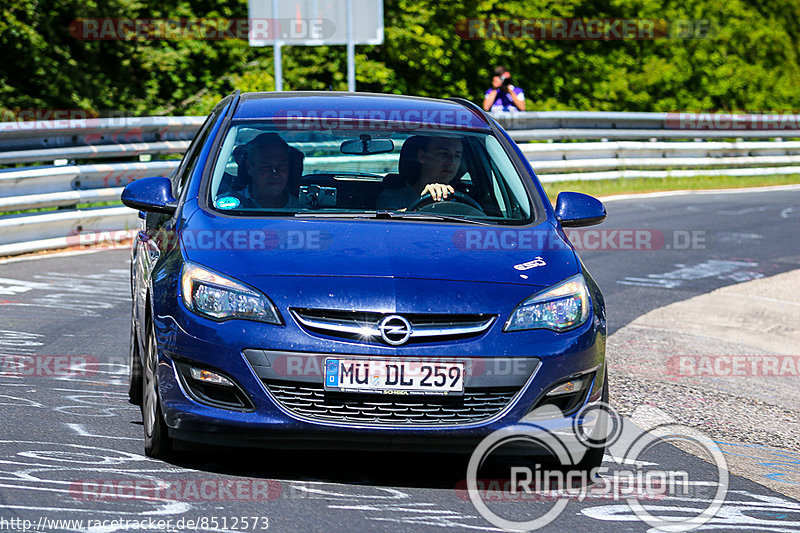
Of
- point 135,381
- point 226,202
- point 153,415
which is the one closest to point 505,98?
point 135,381

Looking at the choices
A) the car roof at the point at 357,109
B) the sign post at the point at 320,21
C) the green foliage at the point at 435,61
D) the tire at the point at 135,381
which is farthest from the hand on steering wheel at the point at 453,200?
the green foliage at the point at 435,61

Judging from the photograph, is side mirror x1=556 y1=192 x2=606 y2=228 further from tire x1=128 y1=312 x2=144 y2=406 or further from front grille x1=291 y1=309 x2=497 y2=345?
tire x1=128 y1=312 x2=144 y2=406

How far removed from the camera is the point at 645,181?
2231cm

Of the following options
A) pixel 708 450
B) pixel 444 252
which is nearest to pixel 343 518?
pixel 444 252

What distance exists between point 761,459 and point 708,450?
245 millimetres

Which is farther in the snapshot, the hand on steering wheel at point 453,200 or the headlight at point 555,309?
the hand on steering wheel at point 453,200

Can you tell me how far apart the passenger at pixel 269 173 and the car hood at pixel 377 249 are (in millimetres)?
284

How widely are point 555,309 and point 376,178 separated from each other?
1822 mm

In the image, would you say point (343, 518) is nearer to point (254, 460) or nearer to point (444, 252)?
point (254, 460)

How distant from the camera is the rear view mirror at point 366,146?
648 cm

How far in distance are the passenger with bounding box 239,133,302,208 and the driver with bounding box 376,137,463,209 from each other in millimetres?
440

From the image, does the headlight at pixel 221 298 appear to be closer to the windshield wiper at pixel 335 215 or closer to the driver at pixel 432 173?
the windshield wiper at pixel 335 215

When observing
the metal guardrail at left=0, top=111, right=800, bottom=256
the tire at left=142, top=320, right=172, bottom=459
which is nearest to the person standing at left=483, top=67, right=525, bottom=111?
the metal guardrail at left=0, top=111, right=800, bottom=256

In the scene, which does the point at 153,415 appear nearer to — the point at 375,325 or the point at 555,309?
the point at 375,325
